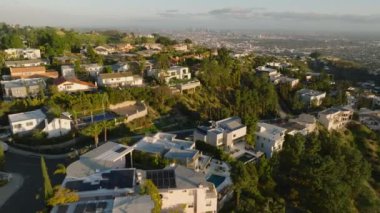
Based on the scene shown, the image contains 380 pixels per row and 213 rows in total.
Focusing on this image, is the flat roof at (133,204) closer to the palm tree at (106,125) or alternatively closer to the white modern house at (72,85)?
the palm tree at (106,125)

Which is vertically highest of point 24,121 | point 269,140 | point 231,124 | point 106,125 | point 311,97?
point 24,121

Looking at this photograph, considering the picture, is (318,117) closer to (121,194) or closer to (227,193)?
(227,193)

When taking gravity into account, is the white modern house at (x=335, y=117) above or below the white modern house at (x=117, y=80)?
below

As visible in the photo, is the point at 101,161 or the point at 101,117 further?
the point at 101,117

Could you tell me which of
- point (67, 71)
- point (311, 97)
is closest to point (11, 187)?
point (67, 71)

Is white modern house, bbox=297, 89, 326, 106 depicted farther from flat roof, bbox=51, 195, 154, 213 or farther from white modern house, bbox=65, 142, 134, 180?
flat roof, bbox=51, 195, 154, 213

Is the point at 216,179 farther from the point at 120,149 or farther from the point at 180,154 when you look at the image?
the point at 120,149

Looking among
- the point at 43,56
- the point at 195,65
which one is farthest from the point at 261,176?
the point at 43,56

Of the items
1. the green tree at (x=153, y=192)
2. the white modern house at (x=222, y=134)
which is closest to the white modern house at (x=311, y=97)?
the white modern house at (x=222, y=134)
